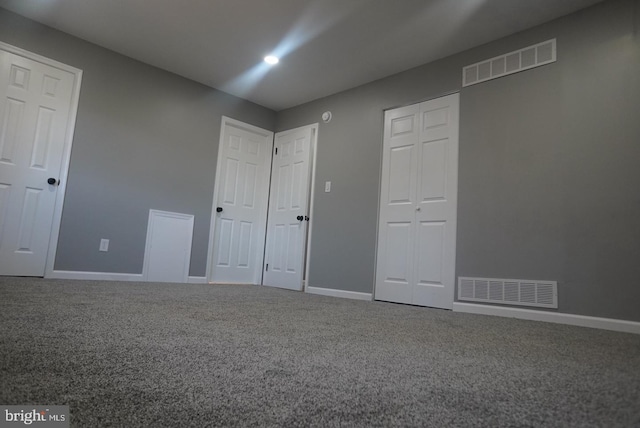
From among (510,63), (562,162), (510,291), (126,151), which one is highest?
(510,63)

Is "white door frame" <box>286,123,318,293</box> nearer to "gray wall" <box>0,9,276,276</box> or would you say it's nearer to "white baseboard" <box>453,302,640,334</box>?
"gray wall" <box>0,9,276,276</box>

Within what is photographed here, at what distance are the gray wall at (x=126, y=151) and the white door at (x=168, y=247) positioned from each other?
69mm

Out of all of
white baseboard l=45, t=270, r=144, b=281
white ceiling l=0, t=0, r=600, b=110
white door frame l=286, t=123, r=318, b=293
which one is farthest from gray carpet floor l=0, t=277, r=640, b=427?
white door frame l=286, t=123, r=318, b=293

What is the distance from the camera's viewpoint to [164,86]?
14.5ft

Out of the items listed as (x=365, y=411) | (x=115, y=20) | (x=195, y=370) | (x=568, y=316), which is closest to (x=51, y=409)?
(x=195, y=370)

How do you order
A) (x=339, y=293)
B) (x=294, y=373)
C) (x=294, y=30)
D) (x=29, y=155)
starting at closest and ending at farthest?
1. (x=294, y=373)
2. (x=294, y=30)
3. (x=29, y=155)
4. (x=339, y=293)

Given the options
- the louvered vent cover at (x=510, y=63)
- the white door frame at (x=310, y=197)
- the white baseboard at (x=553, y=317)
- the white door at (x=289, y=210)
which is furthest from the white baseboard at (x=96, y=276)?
the louvered vent cover at (x=510, y=63)

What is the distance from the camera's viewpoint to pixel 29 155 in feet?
11.7

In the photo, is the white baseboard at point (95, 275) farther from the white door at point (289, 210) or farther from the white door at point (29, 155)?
the white door at point (289, 210)

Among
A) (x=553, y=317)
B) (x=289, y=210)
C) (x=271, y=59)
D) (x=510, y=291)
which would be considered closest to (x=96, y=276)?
(x=289, y=210)

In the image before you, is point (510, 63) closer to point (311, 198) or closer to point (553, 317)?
point (553, 317)

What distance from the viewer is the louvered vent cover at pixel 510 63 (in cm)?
305

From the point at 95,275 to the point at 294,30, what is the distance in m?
3.09

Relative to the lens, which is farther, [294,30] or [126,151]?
[126,151]
